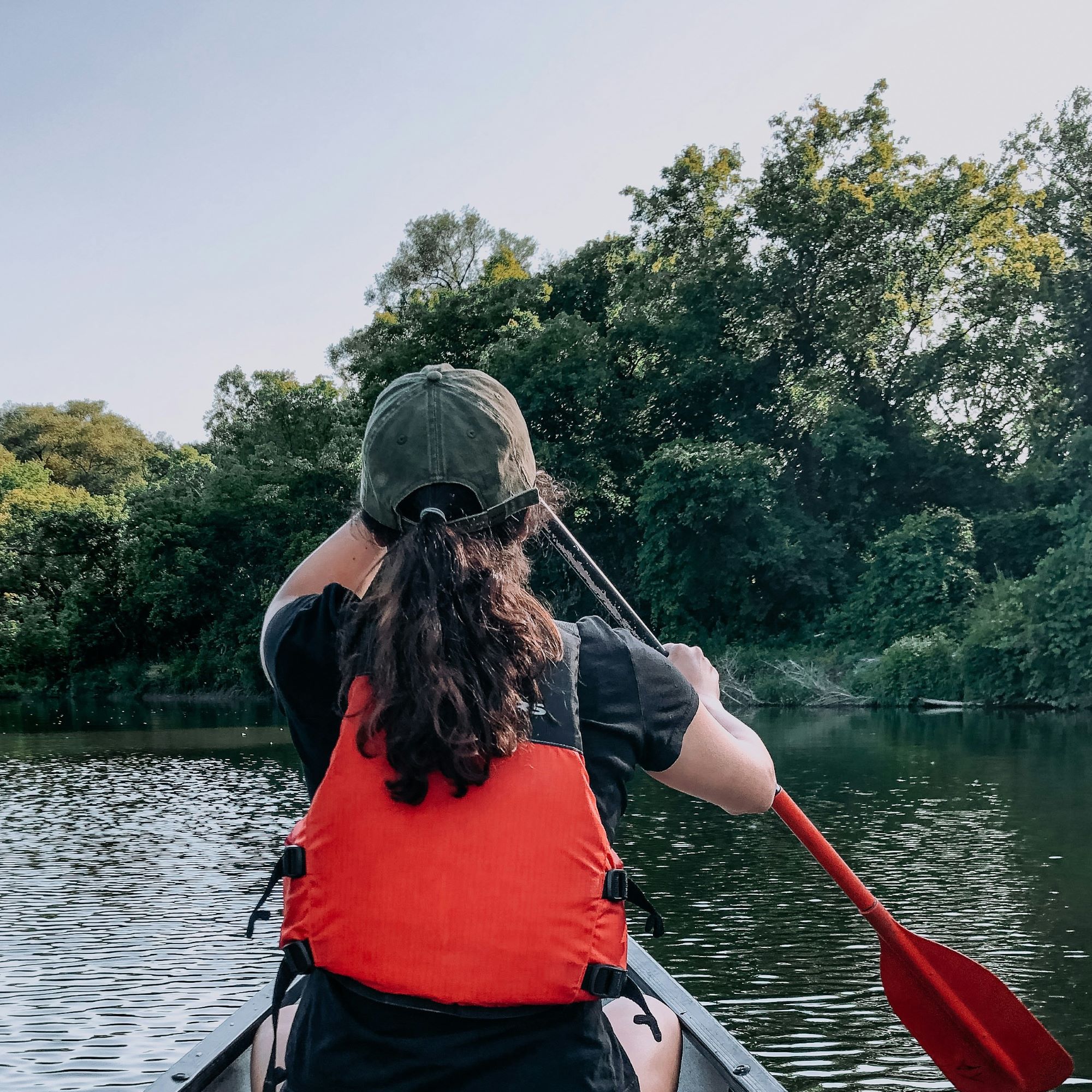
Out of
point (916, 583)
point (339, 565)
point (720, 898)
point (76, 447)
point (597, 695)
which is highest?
point (76, 447)

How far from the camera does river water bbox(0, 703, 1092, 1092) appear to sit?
16.8 ft

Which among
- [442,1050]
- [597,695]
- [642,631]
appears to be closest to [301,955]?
[442,1050]

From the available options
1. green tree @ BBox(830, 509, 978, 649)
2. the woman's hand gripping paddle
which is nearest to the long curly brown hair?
the woman's hand gripping paddle

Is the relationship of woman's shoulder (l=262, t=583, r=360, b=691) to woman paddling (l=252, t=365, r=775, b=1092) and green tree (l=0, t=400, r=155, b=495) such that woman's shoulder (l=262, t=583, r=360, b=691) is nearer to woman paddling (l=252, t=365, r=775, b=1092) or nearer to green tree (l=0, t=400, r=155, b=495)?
woman paddling (l=252, t=365, r=775, b=1092)

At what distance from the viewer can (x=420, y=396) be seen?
1.58 metres

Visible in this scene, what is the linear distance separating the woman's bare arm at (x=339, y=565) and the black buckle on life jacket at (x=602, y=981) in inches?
24.1

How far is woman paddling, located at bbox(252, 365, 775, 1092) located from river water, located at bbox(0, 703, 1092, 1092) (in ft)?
11.5

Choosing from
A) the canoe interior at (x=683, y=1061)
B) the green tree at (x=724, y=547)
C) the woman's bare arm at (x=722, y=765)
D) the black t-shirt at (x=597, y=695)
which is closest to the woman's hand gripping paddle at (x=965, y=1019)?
the canoe interior at (x=683, y=1061)

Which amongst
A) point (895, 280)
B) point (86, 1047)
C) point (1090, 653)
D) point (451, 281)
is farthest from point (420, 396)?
point (451, 281)

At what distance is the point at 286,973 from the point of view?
1472mm

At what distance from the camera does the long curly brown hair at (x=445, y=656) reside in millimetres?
1382

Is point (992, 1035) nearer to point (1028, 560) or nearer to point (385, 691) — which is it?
point (385, 691)

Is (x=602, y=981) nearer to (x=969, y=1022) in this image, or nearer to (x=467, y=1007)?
(x=467, y=1007)

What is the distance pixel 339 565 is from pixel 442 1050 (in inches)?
26.1
